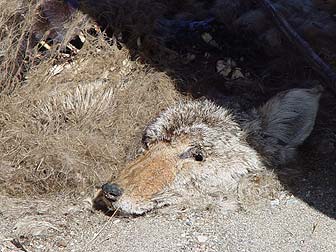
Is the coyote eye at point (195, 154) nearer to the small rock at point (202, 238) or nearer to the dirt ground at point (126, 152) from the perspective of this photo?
the dirt ground at point (126, 152)

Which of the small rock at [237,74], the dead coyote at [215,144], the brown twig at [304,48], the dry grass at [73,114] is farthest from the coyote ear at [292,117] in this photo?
the dry grass at [73,114]

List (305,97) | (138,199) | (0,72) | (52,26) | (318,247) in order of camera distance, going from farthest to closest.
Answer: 1. (52,26)
2. (0,72)
3. (305,97)
4. (138,199)
5. (318,247)

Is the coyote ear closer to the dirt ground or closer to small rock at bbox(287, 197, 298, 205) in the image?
the dirt ground

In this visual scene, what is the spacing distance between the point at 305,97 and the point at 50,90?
1.88 meters

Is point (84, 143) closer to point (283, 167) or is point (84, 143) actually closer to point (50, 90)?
point (50, 90)

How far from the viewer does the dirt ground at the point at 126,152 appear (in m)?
4.11

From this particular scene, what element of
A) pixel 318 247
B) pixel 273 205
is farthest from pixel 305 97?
pixel 318 247

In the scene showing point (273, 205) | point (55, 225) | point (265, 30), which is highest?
point (265, 30)

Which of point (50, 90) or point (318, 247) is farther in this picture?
point (50, 90)

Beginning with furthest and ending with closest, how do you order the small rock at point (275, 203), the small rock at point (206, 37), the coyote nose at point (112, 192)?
the small rock at point (206, 37)
the small rock at point (275, 203)
the coyote nose at point (112, 192)

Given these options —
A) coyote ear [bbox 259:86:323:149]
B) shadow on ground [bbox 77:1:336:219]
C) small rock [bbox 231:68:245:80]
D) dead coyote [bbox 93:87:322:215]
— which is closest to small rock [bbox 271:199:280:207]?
shadow on ground [bbox 77:1:336:219]

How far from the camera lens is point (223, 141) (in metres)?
4.73

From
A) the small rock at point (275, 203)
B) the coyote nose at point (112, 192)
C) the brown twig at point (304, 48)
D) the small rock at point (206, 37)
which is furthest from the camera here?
the small rock at point (206, 37)

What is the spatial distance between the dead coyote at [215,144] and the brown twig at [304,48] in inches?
5.9
